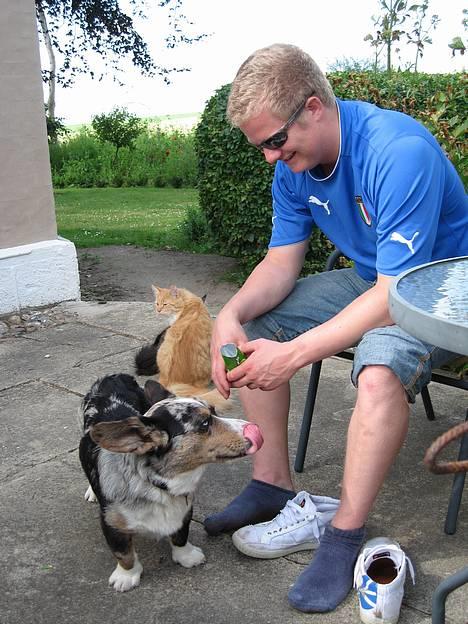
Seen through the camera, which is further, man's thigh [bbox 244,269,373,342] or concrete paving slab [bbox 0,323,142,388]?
concrete paving slab [bbox 0,323,142,388]

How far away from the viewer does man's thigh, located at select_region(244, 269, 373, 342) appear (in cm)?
291

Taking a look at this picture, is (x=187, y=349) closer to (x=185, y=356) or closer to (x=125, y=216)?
(x=185, y=356)

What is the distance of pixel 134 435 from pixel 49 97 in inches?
686

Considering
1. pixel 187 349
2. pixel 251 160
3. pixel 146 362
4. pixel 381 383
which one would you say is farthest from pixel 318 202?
pixel 251 160

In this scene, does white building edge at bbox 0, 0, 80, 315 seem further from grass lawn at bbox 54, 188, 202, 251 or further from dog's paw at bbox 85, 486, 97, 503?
grass lawn at bbox 54, 188, 202, 251

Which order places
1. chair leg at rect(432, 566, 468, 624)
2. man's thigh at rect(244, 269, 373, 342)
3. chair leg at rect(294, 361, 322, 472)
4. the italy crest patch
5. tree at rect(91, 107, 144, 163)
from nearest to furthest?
chair leg at rect(432, 566, 468, 624) < the italy crest patch < man's thigh at rect(244, 269, 373, 342) < chair leg at rect(294, 361, 322, 472) < tree at rect(91, 107, 144, 163)

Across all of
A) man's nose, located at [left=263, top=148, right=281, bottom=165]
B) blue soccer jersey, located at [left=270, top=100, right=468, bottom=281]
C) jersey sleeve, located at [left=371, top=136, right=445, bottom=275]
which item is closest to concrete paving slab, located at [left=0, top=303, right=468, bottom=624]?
blue soccer jersey, located at [left=270, top=100, right=468, bottom=281]

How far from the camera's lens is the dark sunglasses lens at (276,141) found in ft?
8.07

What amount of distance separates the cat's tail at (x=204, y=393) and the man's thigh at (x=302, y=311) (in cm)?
96

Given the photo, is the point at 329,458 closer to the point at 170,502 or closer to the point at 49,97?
the point at 170,502

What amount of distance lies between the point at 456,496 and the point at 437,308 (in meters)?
1.12

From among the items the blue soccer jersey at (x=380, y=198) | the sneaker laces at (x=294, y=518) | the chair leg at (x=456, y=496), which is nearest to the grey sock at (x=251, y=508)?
the sneaker laces at (x=294, y=518)

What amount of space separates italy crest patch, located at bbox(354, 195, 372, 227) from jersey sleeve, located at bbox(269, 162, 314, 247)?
312 mm

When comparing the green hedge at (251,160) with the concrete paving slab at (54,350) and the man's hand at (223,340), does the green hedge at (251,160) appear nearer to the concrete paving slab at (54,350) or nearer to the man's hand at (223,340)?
the concrete paving slab at (54,350)
